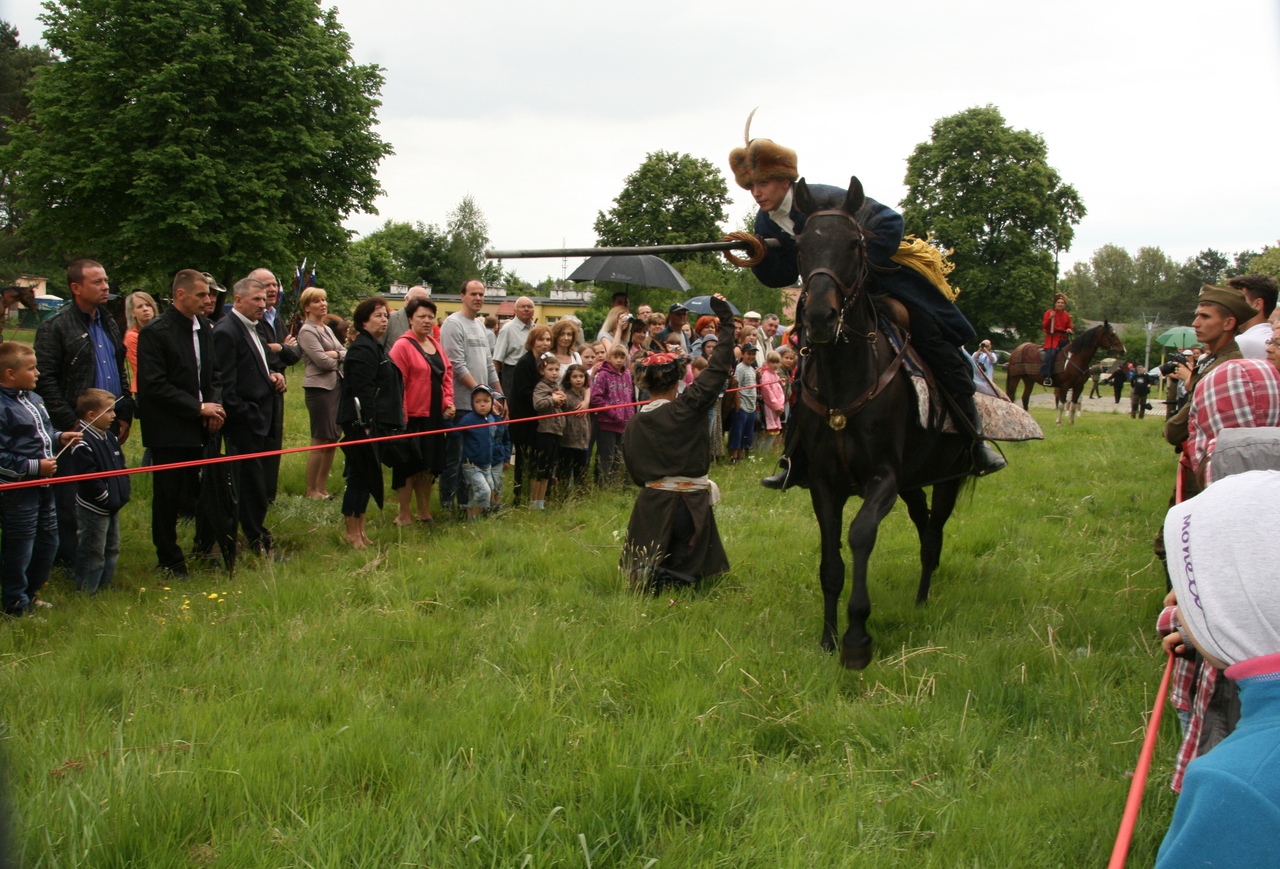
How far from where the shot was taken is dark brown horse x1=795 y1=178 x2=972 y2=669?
4.66 m

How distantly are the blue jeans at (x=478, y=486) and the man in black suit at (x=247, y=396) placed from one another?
6.70ft

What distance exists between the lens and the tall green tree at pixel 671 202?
63188mm

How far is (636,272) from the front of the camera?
43.8ft

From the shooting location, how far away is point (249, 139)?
2927 centimetres

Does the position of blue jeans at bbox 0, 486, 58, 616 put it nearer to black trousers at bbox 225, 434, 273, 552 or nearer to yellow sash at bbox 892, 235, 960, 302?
black trousers at bbox 225, 434, 273, 552

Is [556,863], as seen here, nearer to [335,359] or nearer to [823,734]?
[823,734]

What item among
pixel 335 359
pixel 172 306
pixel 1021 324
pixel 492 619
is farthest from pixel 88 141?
pixel 1021 324

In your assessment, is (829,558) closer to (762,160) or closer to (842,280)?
(842,280)

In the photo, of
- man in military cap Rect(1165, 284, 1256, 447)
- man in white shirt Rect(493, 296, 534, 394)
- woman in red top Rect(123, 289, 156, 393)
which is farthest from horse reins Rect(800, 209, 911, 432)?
woman in red top Rect(123, 289, 156, 393)

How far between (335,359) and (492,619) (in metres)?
5.44

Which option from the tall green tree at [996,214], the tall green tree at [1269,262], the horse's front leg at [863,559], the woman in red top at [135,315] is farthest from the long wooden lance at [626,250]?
the tall green tree at [1269,262]

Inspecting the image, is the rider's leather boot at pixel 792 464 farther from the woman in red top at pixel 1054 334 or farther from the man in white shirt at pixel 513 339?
the woman in red top at pixel 1054 334

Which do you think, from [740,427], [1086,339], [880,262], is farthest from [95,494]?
[1086,339]

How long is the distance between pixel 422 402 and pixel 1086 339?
1897 cm
